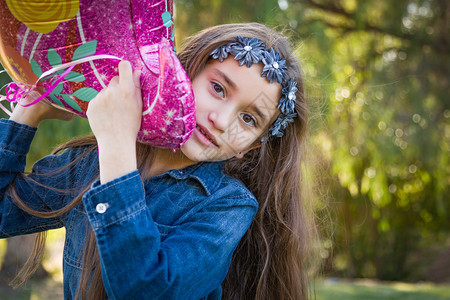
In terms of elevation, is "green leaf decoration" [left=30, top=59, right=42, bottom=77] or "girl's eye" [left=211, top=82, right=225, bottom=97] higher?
"green leaf decoration" [left=30, top=59, right=42, bottom=77]

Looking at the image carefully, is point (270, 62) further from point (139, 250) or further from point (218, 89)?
point (139, 250)

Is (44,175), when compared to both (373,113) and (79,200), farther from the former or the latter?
(373,113)

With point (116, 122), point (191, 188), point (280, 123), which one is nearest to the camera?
point (116, 122)

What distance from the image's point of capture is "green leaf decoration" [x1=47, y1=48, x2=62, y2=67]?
1116 millimetres

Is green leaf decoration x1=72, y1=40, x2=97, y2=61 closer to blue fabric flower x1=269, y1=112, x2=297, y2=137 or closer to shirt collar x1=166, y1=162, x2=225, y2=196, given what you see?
shirt collar x1=166, y1=162, x2=225, y2=196

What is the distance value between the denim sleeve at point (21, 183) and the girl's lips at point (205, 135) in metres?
0.49

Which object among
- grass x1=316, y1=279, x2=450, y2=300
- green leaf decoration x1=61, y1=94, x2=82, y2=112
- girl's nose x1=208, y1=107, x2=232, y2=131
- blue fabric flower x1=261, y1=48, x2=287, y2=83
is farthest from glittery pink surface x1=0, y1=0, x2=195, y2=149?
grass x1=316, y1=279, x2=450, y2=300

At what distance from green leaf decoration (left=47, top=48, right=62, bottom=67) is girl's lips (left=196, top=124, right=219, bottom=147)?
415mm

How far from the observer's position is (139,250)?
1109mm

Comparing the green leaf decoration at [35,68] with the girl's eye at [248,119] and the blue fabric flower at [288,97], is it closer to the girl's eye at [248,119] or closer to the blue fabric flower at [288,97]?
the girl's eye at [248,119]

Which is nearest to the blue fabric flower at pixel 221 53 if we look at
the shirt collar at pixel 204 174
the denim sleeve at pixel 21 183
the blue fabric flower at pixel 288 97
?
the blue fabric flower at pixel 288 97

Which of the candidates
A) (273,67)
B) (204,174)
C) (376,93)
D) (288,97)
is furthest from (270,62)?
(376,93)

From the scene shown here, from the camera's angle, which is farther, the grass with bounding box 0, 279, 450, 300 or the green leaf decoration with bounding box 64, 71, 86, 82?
the grass with bounding box 0, 279, 450, 300

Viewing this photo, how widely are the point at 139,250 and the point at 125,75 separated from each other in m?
0.40
